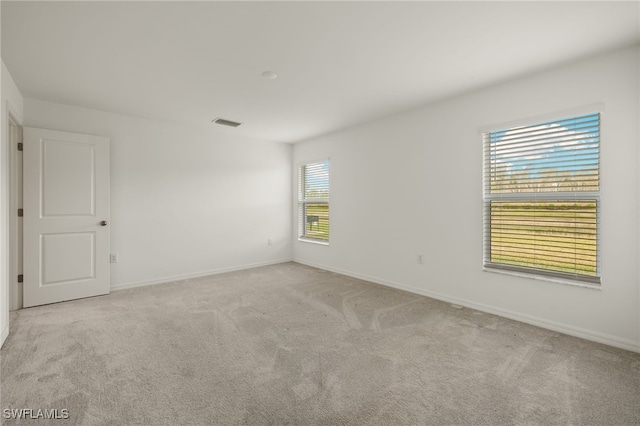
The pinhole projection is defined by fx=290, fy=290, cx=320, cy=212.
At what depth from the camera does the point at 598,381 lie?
195cm

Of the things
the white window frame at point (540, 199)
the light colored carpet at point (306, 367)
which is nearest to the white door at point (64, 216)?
the light colored carpet at point (306, 367)

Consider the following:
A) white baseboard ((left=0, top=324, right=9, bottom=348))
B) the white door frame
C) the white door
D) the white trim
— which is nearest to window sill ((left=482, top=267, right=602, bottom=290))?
the white trim

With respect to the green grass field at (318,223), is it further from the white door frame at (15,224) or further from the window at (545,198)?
the white door frame at (15,224)

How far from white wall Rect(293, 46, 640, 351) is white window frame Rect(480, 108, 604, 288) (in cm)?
5

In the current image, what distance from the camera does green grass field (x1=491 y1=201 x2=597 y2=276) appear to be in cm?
262

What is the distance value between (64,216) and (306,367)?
11.6 feet

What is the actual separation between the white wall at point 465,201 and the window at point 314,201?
233 mm

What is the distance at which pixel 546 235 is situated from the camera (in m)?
2.86

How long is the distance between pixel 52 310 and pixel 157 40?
10.3 feet

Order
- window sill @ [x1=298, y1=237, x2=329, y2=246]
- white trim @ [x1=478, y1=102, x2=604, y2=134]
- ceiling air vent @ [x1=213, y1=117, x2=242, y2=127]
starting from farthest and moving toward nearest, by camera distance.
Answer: window sill @ [x1=298, y1=237, x2=329, y2=246] < ceiling air vent @ [x1=213, y1=117, x2=242, y2=127] < white trim @ [x1=478, y1=102, x2=604, y2=134]

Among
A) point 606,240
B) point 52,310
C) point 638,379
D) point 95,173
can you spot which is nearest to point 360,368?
point 638,379

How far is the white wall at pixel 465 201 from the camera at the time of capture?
2400 millimetres

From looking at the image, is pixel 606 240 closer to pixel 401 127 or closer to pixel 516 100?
pixel 516 100

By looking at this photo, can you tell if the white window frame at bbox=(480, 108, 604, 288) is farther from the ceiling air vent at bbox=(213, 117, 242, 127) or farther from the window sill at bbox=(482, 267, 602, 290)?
the ceiling air vent at bbox=(213, 117, 242, 127)
